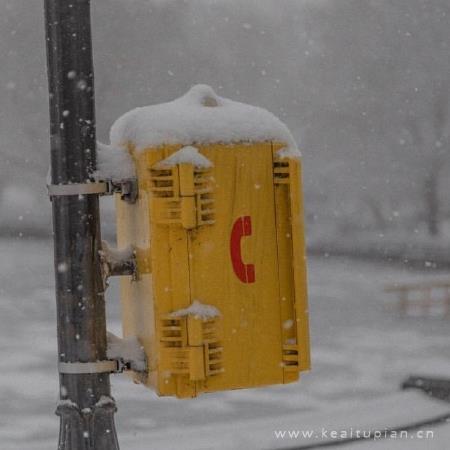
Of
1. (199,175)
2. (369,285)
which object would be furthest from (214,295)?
(369,285)

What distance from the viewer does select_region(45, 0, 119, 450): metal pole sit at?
2594mm

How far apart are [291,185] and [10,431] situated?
829cm

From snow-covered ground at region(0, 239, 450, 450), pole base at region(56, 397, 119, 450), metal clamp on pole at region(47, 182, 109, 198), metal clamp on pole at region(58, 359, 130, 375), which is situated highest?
metal clamp on pole at region(47, 182, 109, 198)

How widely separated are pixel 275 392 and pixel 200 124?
1000 centimetres

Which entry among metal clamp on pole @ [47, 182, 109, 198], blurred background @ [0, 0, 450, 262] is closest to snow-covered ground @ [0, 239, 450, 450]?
metal clamp on pole @ [47, 182, 109, 198]

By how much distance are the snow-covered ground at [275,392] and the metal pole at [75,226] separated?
6.32 m

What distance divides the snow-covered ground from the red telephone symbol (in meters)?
6.19

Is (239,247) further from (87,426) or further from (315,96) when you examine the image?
(315,96)

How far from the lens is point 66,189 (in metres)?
2.61

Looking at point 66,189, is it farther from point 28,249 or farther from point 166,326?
point 28,249

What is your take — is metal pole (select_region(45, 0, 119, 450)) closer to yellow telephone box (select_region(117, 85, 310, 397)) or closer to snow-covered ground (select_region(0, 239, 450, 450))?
yellow telephone box (select_region(117, 85, 310, 397))

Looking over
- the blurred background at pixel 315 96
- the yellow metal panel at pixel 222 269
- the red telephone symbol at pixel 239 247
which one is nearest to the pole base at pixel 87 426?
the yellow metal panel at pixel 222 269

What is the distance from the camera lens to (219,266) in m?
2.82

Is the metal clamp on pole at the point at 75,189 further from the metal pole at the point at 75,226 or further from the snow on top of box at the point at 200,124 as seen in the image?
the snow on top of box at the point at 200,124
